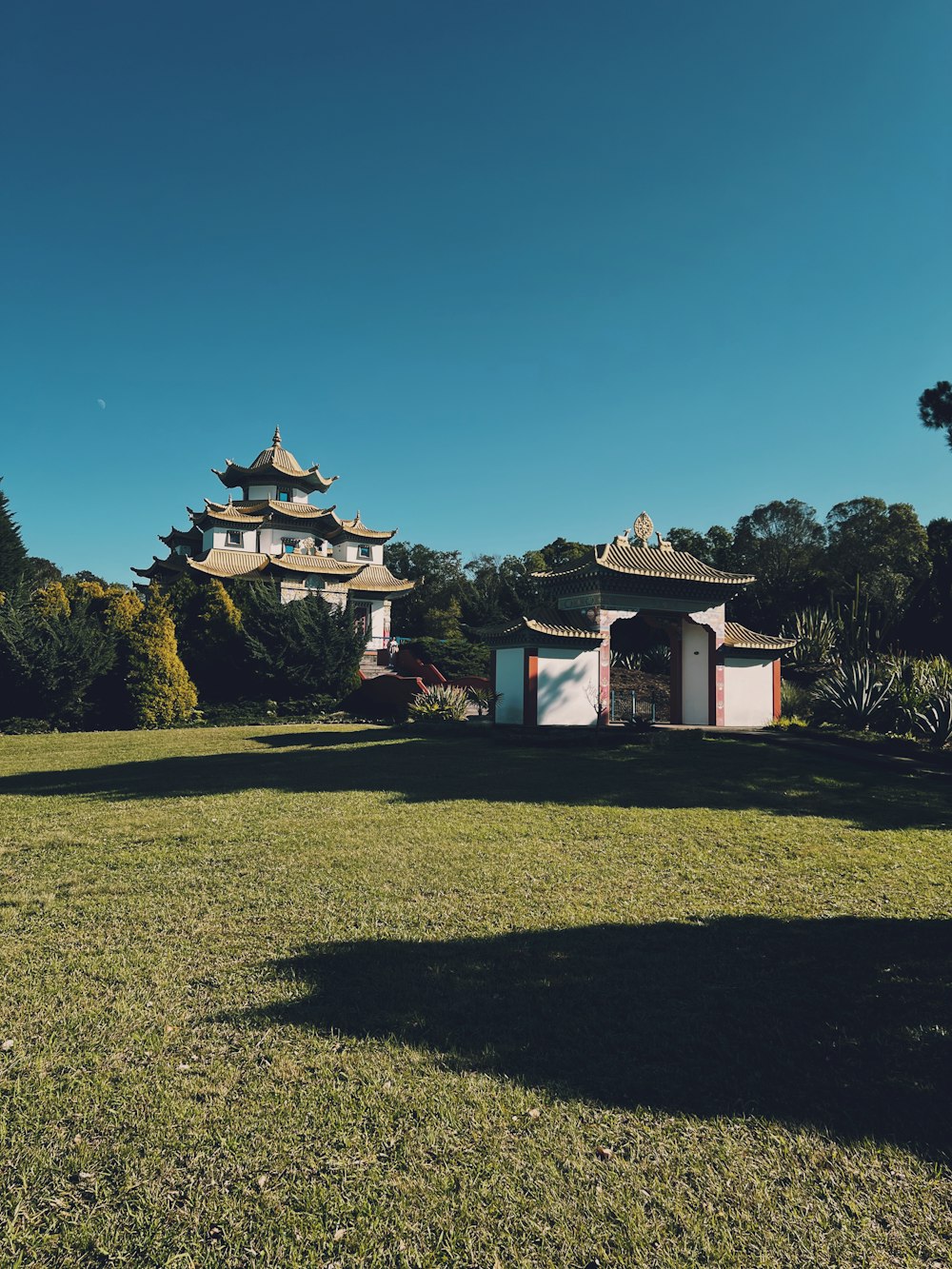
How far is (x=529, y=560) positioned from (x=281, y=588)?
67.9ft

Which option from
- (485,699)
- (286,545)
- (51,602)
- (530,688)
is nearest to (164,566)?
(286,545)

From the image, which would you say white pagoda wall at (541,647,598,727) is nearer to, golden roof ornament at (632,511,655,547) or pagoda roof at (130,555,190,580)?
golden roof ornament at (632,511,655,547)

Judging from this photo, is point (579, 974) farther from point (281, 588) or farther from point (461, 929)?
point (281, 588)

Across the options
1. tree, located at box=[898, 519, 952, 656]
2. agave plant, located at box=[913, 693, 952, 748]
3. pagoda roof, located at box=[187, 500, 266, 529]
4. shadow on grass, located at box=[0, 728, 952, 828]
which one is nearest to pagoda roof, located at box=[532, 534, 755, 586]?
shadow on grass, located at box=[0, 728, 952, 828]

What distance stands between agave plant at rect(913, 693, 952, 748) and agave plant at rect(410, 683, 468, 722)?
39.2 feet

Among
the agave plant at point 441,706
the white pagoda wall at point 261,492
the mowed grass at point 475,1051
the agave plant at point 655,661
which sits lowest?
the mowed grass at point 475,1051

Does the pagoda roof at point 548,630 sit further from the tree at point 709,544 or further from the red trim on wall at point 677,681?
the tree at point 709,544

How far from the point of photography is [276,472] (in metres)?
47.0

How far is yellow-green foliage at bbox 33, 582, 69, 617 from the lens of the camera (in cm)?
2509

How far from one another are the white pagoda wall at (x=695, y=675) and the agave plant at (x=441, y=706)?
6.66 meters

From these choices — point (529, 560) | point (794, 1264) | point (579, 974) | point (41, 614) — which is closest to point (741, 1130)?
point (794, 1264)

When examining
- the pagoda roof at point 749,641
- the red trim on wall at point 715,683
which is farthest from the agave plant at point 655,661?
the red trim on wall at point 715,683

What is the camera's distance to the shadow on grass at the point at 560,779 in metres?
10.8

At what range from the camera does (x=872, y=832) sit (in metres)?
8.91
